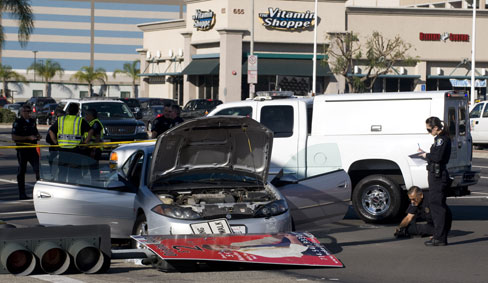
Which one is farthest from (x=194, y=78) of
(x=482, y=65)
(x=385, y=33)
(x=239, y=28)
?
(x=482, y=65)

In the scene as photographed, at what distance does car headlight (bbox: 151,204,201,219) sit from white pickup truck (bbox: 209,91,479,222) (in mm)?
4029

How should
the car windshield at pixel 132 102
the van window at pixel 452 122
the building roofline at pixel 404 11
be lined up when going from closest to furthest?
the van window at pixel 452 122 < the car windshield at pixel 132 102 < the building roofline at pixel 404 11

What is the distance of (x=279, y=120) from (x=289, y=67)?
4240 centimetres

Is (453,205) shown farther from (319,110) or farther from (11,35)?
(11,35)

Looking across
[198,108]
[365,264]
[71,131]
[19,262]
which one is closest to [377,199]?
[365,264]

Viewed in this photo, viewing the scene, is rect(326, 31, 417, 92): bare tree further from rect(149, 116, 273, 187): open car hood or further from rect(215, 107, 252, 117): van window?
rect(149, 116, 273, 187): open car hood

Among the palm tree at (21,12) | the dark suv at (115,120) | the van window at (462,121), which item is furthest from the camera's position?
the palm tree at (21,12)

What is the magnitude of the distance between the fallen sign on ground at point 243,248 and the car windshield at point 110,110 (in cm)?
1770

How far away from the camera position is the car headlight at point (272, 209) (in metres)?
9.82

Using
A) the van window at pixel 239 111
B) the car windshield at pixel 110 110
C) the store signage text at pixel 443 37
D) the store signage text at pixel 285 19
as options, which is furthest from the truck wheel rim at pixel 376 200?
the store signage text at pixel 443 37

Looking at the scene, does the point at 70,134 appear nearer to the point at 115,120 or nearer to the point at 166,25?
the point at 115,120

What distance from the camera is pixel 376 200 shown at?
1376 centimetres

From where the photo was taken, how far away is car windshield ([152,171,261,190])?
33.8ft

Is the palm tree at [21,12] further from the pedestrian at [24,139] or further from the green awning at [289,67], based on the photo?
the green awning at [289,67]
